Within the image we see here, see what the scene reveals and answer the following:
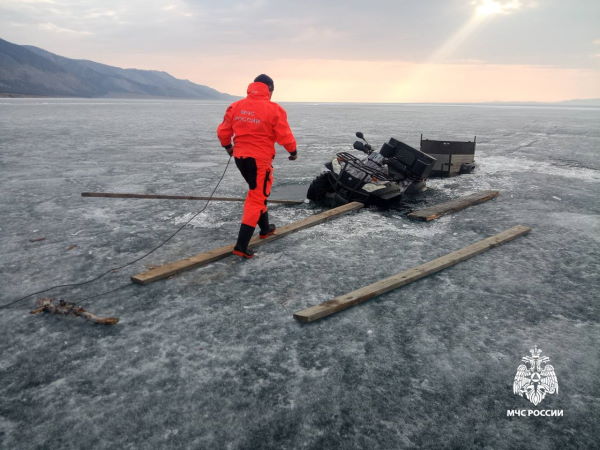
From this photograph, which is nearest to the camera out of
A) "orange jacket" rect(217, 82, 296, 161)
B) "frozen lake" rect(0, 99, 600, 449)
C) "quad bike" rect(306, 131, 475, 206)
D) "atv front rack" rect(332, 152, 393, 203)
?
"frozen lake" rect(0, 99, 600, 449)

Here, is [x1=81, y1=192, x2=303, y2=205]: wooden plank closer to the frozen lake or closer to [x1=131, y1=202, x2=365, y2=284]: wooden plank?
the frozen lake

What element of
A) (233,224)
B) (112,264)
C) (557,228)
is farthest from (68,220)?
(557,228)

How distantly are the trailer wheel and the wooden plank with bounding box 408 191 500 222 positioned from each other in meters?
1.52

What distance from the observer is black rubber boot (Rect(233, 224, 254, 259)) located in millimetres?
4512

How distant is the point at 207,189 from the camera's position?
26.1 ft

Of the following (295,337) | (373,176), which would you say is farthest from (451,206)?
(295,337)

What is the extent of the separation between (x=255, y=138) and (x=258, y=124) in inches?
6.0

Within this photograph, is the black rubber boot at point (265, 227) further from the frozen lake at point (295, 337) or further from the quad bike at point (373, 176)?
the quad bike at point (373, 176)

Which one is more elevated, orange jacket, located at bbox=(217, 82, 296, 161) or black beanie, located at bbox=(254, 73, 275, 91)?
black beanie, located at bbox=(254, 73, 275, 91)

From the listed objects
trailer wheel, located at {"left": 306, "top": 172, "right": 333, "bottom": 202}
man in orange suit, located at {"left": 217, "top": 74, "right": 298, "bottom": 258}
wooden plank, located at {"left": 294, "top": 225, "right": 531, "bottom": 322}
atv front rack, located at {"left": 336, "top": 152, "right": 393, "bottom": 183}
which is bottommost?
wooden plank, located at {"left": 294, "top": 225, "right": 531, "bottom": 322}

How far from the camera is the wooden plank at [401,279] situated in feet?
10.8

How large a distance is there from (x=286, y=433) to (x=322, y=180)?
5.22 m

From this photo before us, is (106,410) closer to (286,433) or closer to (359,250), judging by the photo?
(286,433)

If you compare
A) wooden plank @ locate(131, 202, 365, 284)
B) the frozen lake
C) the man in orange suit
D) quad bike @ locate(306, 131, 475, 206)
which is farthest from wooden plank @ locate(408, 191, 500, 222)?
the man in orange suit
